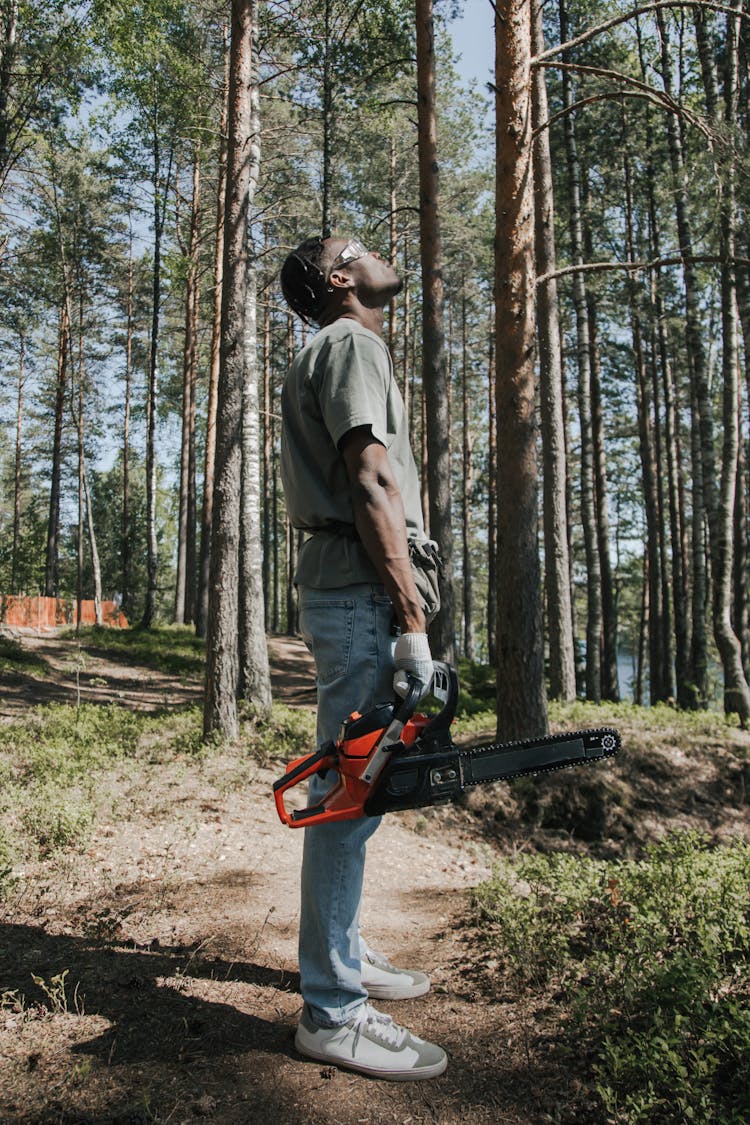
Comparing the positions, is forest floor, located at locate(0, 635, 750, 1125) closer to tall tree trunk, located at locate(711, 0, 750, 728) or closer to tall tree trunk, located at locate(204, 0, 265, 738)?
tall tree trunk, located at locate(204, 0, 265, 738)

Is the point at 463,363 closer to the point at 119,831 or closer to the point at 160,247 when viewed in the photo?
the point at 160,247

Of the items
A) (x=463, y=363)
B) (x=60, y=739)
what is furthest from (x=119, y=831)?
(x=463, y=363)

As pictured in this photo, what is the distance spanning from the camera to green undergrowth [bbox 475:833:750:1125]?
7.21 ft

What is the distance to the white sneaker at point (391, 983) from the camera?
3.02m

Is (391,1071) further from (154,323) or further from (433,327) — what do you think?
(154,323)

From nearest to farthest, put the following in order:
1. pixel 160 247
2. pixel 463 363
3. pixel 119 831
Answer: pixel 119 831 → pixel 160 247 → pixel 463 363

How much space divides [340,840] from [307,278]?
1.99 metres

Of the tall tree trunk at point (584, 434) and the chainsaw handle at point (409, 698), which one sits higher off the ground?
the tall tree trunk at point (584, 434)

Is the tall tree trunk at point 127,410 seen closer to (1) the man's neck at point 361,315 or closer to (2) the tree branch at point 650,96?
(2) the tree branch at point 650,96

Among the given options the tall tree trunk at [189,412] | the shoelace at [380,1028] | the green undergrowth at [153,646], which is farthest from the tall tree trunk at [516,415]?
the tall tree trunk at [189,412]

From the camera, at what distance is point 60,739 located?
752 cm

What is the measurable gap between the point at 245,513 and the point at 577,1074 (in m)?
7.95

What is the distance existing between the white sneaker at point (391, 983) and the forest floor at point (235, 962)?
0.04m

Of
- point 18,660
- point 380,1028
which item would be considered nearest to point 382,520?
point 380,1028
